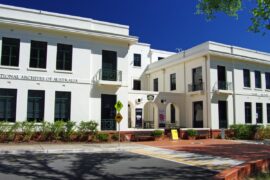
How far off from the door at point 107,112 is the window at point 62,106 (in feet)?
8.17

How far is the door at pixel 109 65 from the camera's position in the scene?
2145cm

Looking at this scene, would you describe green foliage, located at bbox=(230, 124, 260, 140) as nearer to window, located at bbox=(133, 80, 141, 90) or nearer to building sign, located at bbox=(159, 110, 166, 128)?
building sign, located at bbox=(159, 110, 166, 128)

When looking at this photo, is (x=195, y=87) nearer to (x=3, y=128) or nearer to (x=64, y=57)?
(x=64, y=57)

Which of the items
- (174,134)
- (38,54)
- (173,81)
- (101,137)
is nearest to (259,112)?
(173,81)

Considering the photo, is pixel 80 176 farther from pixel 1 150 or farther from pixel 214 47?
pixel 214 47

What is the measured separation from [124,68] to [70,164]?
12.2m

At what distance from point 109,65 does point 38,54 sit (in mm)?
5058

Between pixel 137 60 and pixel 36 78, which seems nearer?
pixel 36 78

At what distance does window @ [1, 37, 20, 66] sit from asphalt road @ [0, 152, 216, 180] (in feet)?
29.5

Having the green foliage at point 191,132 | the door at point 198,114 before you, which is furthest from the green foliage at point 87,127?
the door at point 198,114

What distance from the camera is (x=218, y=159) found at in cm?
1303

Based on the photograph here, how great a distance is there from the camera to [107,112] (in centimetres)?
2141

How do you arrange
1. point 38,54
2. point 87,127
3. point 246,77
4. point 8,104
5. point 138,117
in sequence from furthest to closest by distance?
point 138,117
point 246,77
point 87,127
point 38,54
point 8,104

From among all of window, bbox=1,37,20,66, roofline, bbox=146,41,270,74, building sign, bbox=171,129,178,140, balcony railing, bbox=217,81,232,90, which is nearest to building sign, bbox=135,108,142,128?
roofline, bbox=146,41,270,74
